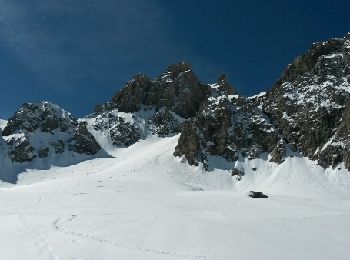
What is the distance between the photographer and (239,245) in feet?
87.1

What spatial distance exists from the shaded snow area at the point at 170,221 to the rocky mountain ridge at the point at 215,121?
400 inches

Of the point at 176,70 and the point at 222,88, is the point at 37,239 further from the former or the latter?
the point at 176,70

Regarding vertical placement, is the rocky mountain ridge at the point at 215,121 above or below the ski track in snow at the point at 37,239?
above

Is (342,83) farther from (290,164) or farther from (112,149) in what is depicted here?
(112,149)

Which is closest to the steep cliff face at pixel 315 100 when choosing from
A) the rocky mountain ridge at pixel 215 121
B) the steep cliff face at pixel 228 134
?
the rocky mountain ridge at pixel 215 121

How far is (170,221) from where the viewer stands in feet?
114

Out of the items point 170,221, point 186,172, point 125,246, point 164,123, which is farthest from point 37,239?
point 164,123

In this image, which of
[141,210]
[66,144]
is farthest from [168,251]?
[66,144]

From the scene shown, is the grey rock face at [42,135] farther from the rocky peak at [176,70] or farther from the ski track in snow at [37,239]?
the ski track in snow at [37,239]

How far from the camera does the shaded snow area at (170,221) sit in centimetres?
2497

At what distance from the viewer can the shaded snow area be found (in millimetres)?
24969

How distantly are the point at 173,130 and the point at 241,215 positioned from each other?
282 feet

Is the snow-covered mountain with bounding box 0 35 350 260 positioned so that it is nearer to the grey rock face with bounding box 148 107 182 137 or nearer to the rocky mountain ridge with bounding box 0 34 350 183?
the rocky mountain ridge with bounding box 0 34 350 183

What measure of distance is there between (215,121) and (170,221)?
6258 centimetres
